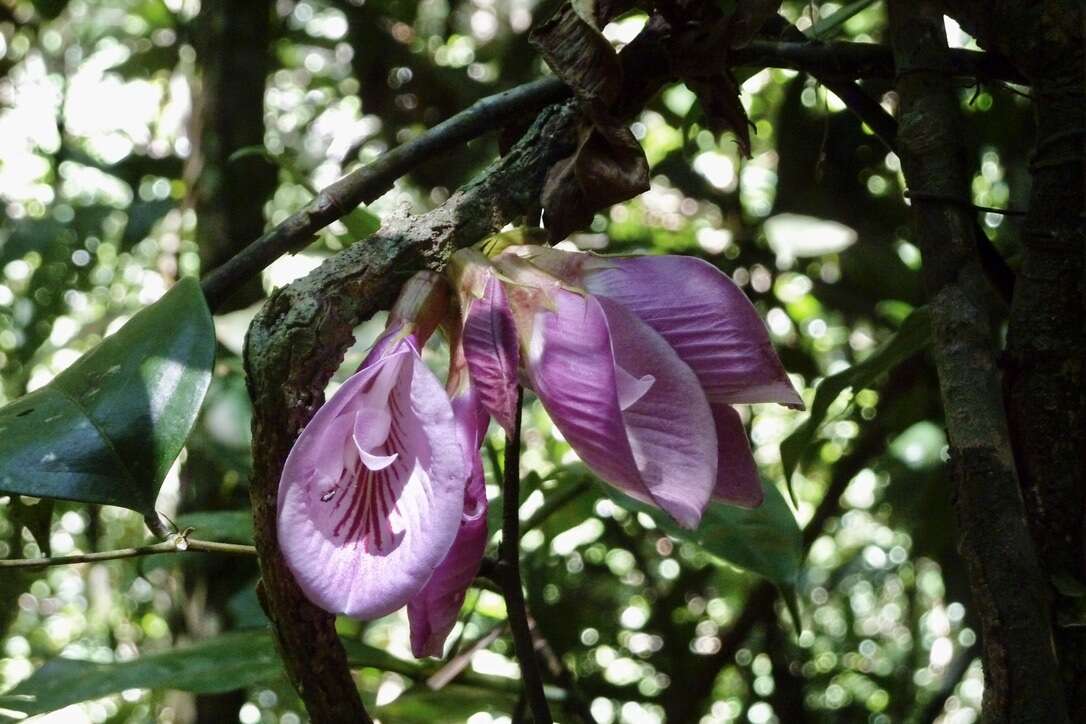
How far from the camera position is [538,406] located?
1128mm

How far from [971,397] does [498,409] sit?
0.42 ft

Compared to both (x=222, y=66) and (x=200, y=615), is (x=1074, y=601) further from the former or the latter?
(x=222, y=66)

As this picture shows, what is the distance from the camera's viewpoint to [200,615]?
80 centimetres

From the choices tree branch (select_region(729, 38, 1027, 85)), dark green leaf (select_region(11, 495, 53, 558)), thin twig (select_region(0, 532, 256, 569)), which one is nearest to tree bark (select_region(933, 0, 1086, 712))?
tree branch (select_region(729, 38, 1027, 85))

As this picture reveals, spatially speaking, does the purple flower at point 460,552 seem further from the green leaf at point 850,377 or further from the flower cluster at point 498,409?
the green leaf at point 850,377

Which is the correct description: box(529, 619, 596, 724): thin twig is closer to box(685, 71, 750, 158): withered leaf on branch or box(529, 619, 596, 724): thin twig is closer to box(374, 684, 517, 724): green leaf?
box(374, 684, 517, 724): green leaf

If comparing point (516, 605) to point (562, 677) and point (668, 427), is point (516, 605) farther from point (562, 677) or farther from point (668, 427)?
point (562, 677)

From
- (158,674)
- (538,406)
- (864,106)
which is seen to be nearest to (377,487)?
(864,106)

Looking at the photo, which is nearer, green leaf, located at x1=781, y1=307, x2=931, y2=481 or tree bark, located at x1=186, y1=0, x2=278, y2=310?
green leaf, located at x1=781, y1=307, x2=931, y2=481

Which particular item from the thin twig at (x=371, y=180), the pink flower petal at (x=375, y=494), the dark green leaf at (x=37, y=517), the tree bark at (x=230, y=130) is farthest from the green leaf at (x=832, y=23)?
the tree bark at (x=230, y=130)

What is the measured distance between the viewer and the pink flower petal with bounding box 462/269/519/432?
289 mm

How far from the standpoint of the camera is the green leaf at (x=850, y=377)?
0.48m

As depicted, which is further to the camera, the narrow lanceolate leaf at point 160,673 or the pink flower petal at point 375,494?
the narrow lanceolate leaf at point 160,673

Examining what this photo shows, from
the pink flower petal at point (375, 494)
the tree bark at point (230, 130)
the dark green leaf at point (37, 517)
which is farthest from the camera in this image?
the tree bark at point (230, 130)
